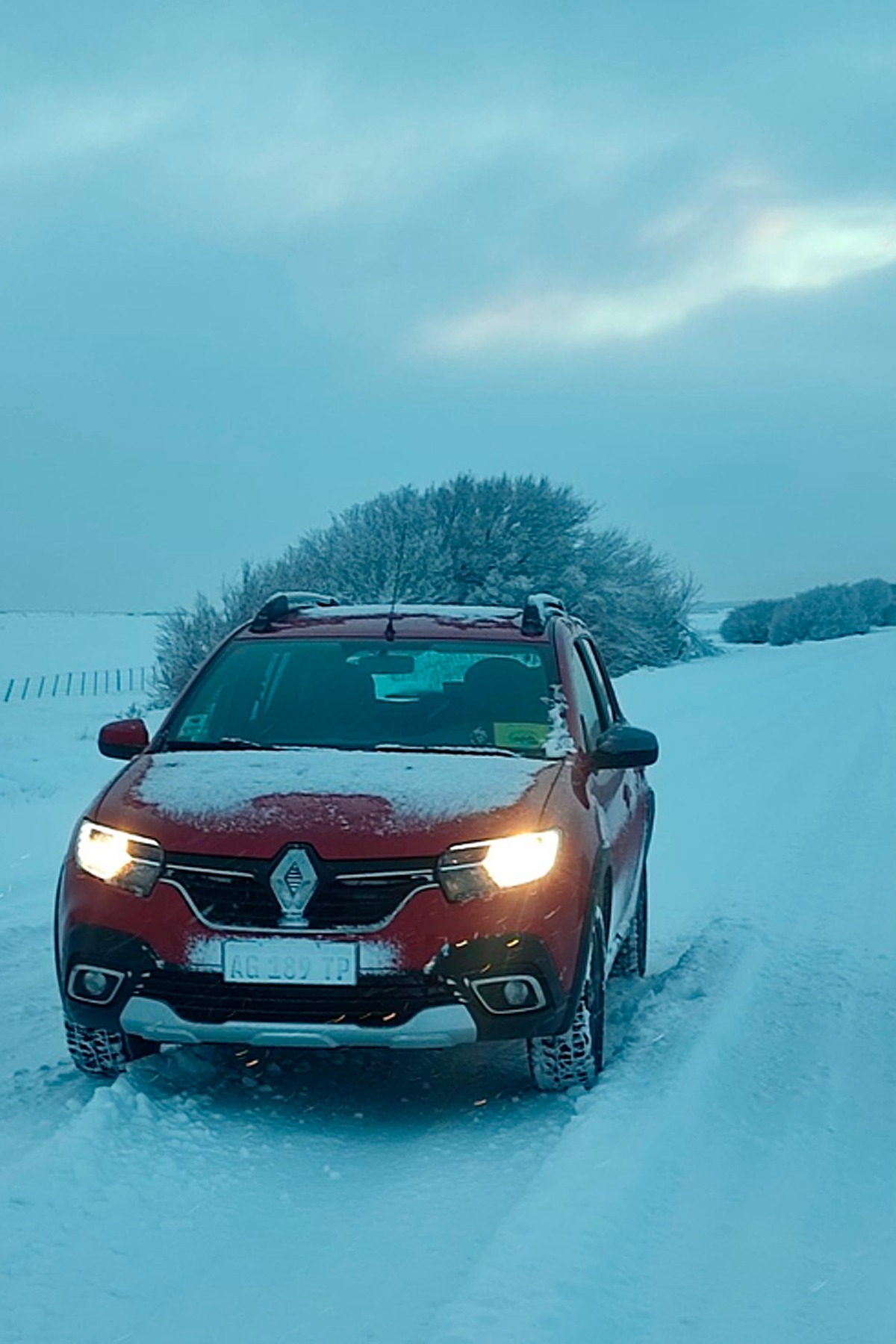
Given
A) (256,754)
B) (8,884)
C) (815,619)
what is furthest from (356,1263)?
(815,619)

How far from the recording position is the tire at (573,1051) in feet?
15.2

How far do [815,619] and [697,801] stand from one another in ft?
272

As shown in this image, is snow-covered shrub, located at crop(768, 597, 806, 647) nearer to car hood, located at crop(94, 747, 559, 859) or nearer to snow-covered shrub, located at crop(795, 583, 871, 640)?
snow-covered shrub, located at crop(795, 583, 871, 640)

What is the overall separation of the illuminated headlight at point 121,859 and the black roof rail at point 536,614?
2.06 metres

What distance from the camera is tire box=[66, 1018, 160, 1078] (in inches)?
186

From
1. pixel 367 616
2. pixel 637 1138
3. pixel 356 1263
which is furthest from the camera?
pixel 367 616

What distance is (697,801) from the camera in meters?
12.7

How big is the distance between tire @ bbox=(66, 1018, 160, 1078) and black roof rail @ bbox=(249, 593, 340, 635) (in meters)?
1.99

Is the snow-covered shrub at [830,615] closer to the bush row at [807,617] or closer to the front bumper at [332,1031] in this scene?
the bush row at [807,617]

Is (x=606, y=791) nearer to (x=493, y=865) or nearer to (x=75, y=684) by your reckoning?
(x=493, y=865)

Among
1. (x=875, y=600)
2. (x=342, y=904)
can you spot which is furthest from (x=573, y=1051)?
(x=875, y=600)

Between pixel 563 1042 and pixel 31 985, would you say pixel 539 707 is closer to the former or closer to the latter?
pixel 563 1042

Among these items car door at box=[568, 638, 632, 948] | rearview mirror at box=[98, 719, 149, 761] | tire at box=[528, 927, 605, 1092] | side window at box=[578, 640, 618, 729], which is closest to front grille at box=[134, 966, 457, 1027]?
tire at box=[528, 927, 605, 1092]

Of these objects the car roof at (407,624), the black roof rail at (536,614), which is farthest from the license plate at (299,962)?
the black roof rail at (536,614)
